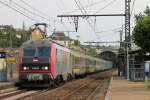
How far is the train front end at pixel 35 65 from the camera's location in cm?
3244

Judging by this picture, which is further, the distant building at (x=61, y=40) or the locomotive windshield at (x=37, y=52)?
the distant building at (x=61, y=40)

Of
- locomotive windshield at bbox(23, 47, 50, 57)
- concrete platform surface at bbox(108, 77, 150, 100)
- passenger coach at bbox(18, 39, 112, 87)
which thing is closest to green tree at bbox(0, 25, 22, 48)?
passenger coach at bbox(18, 39, 112, 87)

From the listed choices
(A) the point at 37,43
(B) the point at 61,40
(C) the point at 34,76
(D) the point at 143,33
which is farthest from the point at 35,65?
(B) the point at 61,40

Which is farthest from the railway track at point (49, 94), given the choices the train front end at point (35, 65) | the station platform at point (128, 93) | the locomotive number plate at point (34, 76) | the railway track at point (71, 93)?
the station platform at point (128, 93)

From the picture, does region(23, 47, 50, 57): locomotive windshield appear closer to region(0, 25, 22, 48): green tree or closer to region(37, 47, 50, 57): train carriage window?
region(37, 47, 50, 57): train carriage window

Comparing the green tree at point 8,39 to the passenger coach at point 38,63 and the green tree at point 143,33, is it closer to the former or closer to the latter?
the green tree at point 143,33

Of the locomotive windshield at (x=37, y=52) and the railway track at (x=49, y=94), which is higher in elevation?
the locomotive windshield at (x=37, y=52)

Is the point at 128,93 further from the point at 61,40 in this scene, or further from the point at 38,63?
the point at 61,40

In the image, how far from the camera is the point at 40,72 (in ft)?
107

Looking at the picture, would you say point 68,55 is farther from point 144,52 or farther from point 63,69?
point 144,52

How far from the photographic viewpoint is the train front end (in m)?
32.4

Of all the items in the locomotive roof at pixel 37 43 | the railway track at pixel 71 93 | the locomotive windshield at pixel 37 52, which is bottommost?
the railway track at pixel 71 93

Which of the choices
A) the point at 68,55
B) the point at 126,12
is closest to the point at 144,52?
the point at 126,12

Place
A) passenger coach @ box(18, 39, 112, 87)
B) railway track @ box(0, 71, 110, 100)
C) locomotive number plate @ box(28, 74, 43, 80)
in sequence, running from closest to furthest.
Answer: railway track @ box(0, 71, 110, 100), locomotive number plate @ box(28, 74, 43, 80), passenger coach @ box(18, 39, 112, 87)
